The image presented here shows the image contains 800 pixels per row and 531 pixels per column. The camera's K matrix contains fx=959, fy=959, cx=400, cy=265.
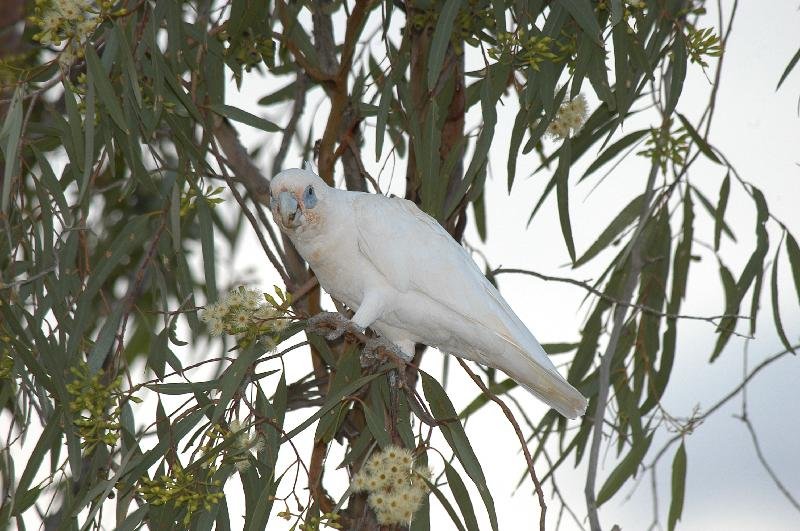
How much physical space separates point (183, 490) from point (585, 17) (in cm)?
96

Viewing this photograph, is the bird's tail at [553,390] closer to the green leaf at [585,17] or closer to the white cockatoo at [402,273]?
the white cockatoo at [402,273]

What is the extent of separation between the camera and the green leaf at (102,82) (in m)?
1.49

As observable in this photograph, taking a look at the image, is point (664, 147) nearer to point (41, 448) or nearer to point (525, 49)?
point (525, 49)

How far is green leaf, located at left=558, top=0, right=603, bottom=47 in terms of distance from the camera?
1.56 m

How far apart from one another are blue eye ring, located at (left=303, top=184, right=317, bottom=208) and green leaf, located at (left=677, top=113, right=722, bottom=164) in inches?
32.2

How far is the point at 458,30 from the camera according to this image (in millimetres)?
1961

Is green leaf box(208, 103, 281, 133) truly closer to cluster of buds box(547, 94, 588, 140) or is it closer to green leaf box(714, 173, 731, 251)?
cluster of buds box(547, 94, 588, 140)

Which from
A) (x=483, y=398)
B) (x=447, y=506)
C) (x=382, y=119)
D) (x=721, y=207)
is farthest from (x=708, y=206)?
(x=447, y=506)

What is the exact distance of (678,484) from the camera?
2.03 m

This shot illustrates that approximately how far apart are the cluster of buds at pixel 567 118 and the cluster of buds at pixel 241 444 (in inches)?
29.9

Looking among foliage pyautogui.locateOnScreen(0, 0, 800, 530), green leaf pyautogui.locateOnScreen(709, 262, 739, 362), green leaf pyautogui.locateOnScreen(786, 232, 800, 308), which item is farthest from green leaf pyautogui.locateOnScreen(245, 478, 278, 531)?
green leaf pyautogui.locateOnScreen(786, 232, 800, 308)

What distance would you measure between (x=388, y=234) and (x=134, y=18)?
0.59 m

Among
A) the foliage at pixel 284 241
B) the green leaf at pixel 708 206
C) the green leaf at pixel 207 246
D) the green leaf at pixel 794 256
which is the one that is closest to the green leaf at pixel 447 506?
the foliage at pixel 284 241

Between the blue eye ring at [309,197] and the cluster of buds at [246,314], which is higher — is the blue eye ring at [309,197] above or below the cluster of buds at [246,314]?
above
